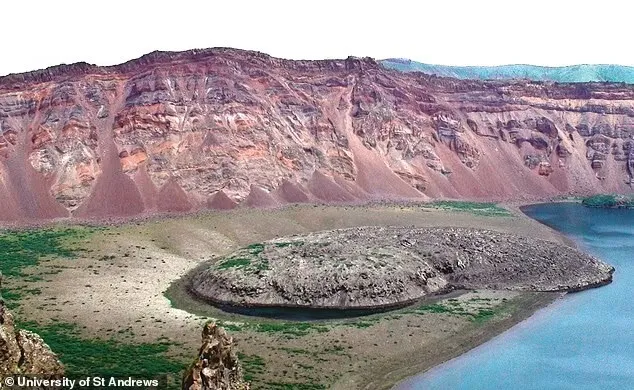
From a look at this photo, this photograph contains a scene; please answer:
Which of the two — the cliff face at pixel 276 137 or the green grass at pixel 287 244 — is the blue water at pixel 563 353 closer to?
the green grass at pixel 287 244

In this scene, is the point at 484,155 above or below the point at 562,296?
above

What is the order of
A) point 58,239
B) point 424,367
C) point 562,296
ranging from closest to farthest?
point 424,367
point 562,296
point 58,239


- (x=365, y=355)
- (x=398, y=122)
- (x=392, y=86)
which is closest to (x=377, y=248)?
(x=365, y=355)

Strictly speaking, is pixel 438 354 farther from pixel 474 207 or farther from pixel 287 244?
pixel 474 207

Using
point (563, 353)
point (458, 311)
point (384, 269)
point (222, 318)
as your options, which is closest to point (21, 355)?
point (222, 318)

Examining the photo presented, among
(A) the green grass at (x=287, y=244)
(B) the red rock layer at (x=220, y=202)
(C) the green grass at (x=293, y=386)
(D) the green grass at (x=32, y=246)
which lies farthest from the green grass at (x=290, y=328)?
(B) the red rock layer at (x=220, y=202)

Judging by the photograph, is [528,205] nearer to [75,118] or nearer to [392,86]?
[392,86]

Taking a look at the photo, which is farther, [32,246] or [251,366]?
[32,246]

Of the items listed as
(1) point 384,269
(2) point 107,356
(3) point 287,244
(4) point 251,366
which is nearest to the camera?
(2) point 107,356
